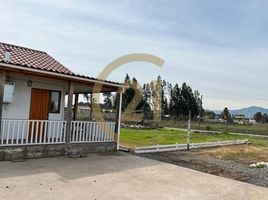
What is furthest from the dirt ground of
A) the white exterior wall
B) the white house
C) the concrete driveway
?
the white exterior wall

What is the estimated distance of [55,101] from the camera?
13359 mm

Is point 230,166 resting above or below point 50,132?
below

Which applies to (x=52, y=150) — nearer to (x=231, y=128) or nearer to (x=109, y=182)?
(x=109, y=182)

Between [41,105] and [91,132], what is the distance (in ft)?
7.41

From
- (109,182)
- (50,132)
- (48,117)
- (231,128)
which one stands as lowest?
(109,182)

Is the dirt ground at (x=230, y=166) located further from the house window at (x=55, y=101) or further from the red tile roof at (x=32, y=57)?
the red tile roof at (x=32, y=57)

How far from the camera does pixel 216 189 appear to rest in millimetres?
7668

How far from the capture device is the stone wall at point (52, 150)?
1001 centimetres

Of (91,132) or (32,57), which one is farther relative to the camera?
(32,57)

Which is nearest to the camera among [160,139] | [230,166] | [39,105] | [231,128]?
[230,166]

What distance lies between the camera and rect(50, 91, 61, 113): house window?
13.2 meters

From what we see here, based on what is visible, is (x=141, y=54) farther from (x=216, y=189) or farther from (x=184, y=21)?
(x=216, y=189)

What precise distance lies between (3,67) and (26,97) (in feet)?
8.88

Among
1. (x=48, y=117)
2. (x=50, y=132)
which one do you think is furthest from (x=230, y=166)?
(x=48, y=117)
